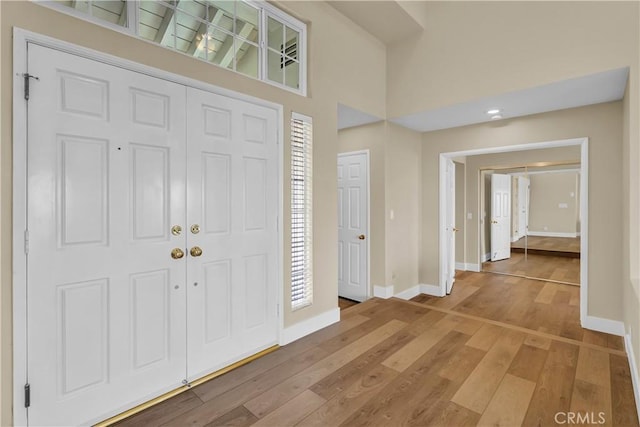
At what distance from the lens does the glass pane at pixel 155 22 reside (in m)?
2.00

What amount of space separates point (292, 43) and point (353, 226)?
99.7 inches

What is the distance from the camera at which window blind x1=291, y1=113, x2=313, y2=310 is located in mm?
2947

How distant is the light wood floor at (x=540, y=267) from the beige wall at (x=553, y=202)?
642mm

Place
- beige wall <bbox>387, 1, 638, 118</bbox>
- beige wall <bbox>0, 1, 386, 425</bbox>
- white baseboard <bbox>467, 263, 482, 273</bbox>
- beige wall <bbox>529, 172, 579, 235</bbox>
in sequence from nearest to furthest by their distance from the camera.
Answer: beige wall <bbox>0, 1, 386, 425</bbox>, beige wall <bbox>387, 1, 638, 118</bbox>, beige wall <bbox>529, 172, 579, 235</bbox>, white baseboard <bbox>467, 263, 482, 273</bbox>

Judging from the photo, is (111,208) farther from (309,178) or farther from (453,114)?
(453,114)

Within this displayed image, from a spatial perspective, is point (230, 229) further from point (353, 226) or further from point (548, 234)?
point (548, 234)

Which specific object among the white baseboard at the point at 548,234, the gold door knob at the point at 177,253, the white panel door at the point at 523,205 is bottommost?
the white baseboard at the point at 548,234

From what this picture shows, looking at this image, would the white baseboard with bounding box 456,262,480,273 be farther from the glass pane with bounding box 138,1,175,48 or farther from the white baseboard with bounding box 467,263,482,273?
the glass pane with bounding box 138,1,175,48

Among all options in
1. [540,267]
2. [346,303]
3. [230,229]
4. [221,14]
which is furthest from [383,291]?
[540,267]

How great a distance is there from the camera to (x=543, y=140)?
12.5 ft

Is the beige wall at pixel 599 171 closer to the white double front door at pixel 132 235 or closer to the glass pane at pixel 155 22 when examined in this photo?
the white double front door at pixel 132 235

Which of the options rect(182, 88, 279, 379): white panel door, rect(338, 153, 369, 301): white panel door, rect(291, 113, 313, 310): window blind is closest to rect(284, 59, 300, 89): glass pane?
rect(291, 113, 313, 310): window blind

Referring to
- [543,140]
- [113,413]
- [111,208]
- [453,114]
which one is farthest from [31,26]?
[543,140]

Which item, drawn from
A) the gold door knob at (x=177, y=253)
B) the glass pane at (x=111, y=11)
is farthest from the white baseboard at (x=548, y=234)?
the glass pane at (x=111, y=11)
